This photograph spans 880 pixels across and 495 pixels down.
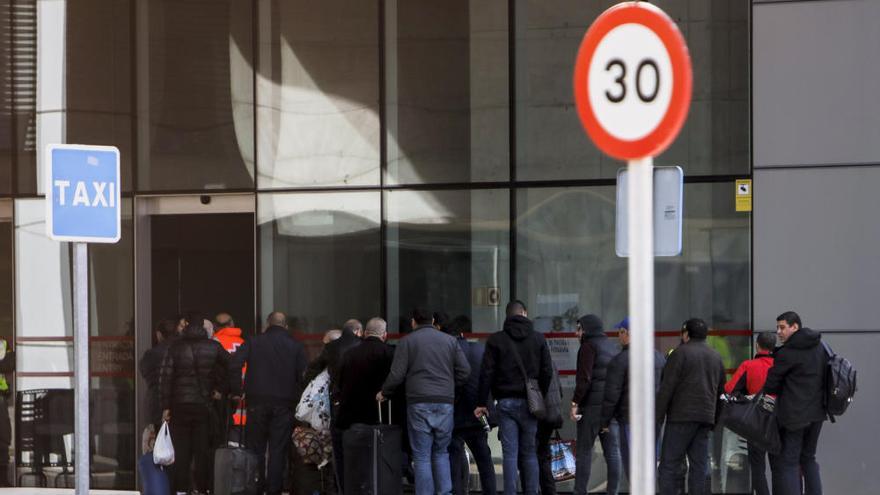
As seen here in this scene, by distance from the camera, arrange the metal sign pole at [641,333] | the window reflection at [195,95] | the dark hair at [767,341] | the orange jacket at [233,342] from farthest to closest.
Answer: the window reflection at [195,95]
the orange jacket at [233,342]
the dark hair at [767,341]
the metal sign pole at [641,333]

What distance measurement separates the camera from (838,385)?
36.7 feet

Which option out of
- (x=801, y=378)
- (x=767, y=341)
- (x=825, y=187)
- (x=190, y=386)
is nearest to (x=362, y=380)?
(x=190, y=386)

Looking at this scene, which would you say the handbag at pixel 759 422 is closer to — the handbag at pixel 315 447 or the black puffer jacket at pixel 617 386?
the black puffer jacket at pixel 617 386

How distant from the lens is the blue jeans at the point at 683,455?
11.6 meters

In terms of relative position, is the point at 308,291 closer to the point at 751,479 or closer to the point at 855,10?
the point at 751,479

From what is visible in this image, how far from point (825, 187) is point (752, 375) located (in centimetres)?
206

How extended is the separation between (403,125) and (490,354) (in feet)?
10.6

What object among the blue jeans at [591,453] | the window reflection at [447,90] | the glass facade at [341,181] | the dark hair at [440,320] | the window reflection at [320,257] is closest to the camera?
the dark hair at [440,320]

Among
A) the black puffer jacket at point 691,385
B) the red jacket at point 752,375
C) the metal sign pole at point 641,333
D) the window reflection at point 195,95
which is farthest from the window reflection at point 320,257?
the metal sign pole at point 641,333

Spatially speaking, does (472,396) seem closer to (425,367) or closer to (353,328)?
(425,367)

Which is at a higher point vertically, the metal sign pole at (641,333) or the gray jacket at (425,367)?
the metal sign pole at (641,333)

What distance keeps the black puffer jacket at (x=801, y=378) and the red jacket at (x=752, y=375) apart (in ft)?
2.22

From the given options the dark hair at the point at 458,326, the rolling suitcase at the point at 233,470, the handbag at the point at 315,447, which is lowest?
the rolling suitcase at the point at 233,470

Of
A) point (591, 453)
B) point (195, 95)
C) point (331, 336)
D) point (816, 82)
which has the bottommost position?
point (591, 453)
